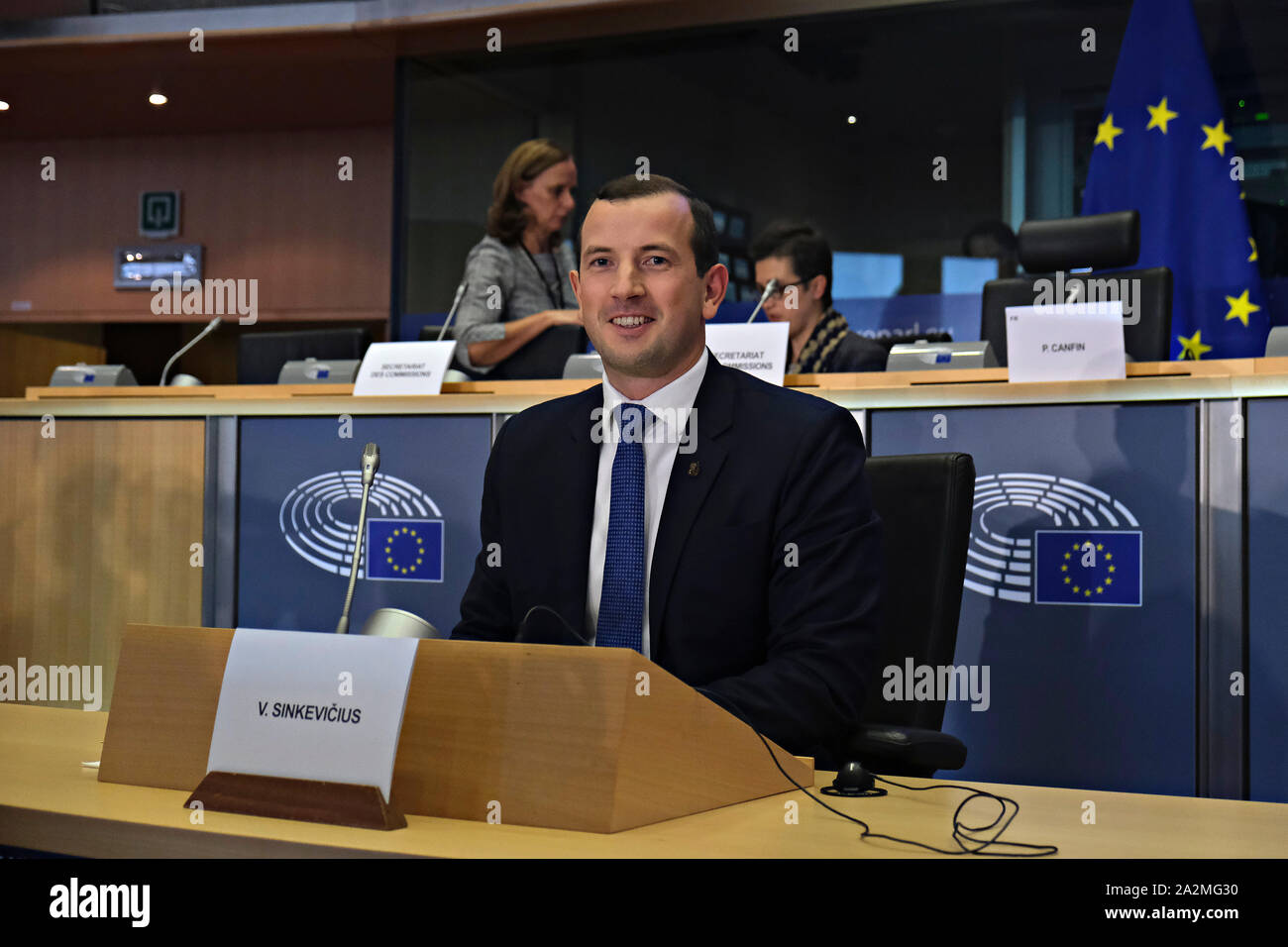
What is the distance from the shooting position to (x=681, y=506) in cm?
154

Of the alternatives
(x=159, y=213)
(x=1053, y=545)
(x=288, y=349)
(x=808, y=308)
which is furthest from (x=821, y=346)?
(x=159, y=213)

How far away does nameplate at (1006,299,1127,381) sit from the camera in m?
2.60

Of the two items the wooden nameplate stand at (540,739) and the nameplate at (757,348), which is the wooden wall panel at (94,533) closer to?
the nameplate at (757,348)

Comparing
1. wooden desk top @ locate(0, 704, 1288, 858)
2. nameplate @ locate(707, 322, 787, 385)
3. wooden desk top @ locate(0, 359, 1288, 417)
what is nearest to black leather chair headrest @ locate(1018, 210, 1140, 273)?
wooden desk top @ locate(0, 359, 1288, 417)

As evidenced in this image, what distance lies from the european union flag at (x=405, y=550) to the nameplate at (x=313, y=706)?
214cm

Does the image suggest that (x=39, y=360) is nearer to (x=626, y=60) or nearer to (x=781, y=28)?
(x=626, y=60)

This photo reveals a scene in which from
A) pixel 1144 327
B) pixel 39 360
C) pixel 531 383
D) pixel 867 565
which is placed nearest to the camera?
pixel 867 565

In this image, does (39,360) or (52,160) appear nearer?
(52,160)

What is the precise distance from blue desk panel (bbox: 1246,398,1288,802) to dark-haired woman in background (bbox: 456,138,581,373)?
1904mm

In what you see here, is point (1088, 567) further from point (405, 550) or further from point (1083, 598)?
point (405, 550)

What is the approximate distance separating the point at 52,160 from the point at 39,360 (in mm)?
1307
